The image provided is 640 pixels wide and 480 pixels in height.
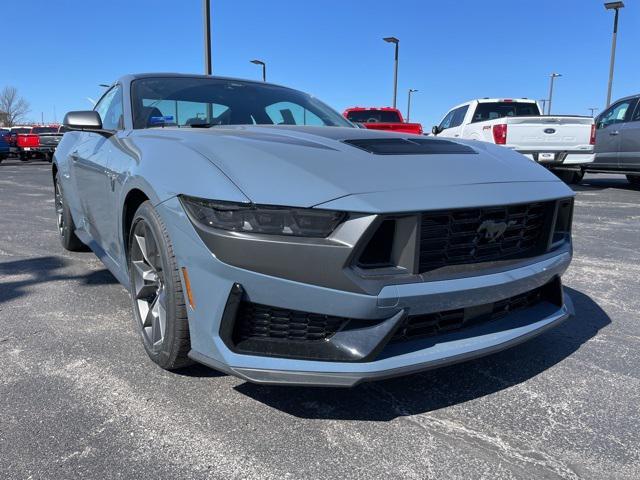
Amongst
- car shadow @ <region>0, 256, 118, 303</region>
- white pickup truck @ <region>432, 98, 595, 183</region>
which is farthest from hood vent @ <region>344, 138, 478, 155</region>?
white pickup truck @ <region>432, 98, 595, 183</region>

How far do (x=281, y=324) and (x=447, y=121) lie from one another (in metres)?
11.9

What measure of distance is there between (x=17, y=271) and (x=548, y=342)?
3870mm

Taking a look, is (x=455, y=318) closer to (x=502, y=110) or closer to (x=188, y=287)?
(x=188, y=287)

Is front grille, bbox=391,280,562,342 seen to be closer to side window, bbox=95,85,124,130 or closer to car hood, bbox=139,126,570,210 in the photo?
car hood, bbox=139,126,570,210

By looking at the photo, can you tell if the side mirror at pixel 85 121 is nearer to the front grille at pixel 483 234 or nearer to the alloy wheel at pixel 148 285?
the alloy wheel at pixel 148 285

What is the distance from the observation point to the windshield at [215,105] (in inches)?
124

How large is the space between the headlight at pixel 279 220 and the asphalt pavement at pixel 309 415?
76 cm

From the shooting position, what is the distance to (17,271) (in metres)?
4.13

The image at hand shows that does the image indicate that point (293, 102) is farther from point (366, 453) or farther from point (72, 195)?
point (366, 453)

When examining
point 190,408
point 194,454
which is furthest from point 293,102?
point 194,454

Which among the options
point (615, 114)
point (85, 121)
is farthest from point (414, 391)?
point (615, 114)

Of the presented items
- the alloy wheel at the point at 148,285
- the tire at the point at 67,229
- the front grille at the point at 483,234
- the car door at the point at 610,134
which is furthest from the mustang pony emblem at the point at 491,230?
the car door at the point at 610,134

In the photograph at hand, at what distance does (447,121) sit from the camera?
42.3ft

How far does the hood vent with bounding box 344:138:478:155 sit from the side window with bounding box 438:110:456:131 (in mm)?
10546
